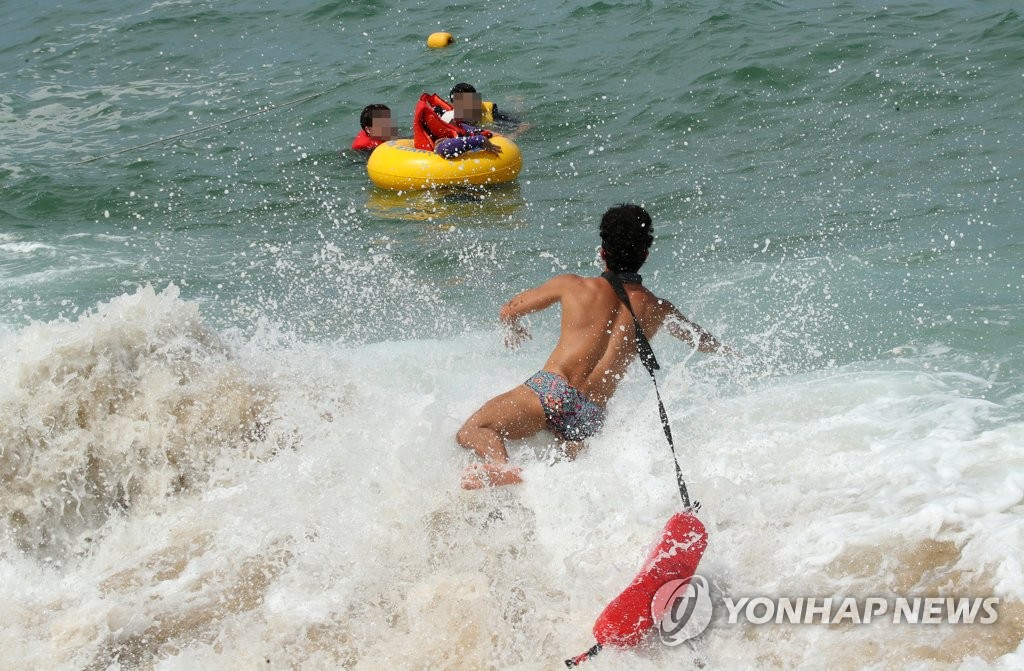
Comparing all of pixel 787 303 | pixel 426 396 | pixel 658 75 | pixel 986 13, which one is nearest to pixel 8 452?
pixel 426 396

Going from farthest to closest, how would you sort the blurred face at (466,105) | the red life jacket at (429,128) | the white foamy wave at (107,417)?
the blurred face at (466,105) < the red life jacket at (429,128) < the white foamy wave at (107,417)

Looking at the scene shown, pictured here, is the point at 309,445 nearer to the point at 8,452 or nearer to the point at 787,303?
the point at 8,452

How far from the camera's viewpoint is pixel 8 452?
4.72 metres

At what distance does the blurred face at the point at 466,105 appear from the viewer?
413 inches

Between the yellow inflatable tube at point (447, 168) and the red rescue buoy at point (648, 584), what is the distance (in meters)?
6.89

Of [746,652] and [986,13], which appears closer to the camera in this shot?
[746,652]

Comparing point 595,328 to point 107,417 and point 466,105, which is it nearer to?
point 107,417

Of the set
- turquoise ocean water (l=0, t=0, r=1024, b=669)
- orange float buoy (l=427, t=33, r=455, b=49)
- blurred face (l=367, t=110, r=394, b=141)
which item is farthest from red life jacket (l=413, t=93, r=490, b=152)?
orange float buoy (l=427, t=33, r=455, b=49)

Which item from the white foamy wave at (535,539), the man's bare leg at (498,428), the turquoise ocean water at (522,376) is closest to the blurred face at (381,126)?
the turquoise ocean water at (522,376)

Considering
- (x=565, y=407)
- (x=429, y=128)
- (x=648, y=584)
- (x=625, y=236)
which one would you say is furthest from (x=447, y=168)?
(x=648, y=584)

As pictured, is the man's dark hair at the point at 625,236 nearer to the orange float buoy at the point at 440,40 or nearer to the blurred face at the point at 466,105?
the blurred face at the point at 466,105

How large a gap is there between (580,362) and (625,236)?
592 millimetres

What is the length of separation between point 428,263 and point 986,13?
357 inches

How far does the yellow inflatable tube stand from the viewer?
33.0 feet
